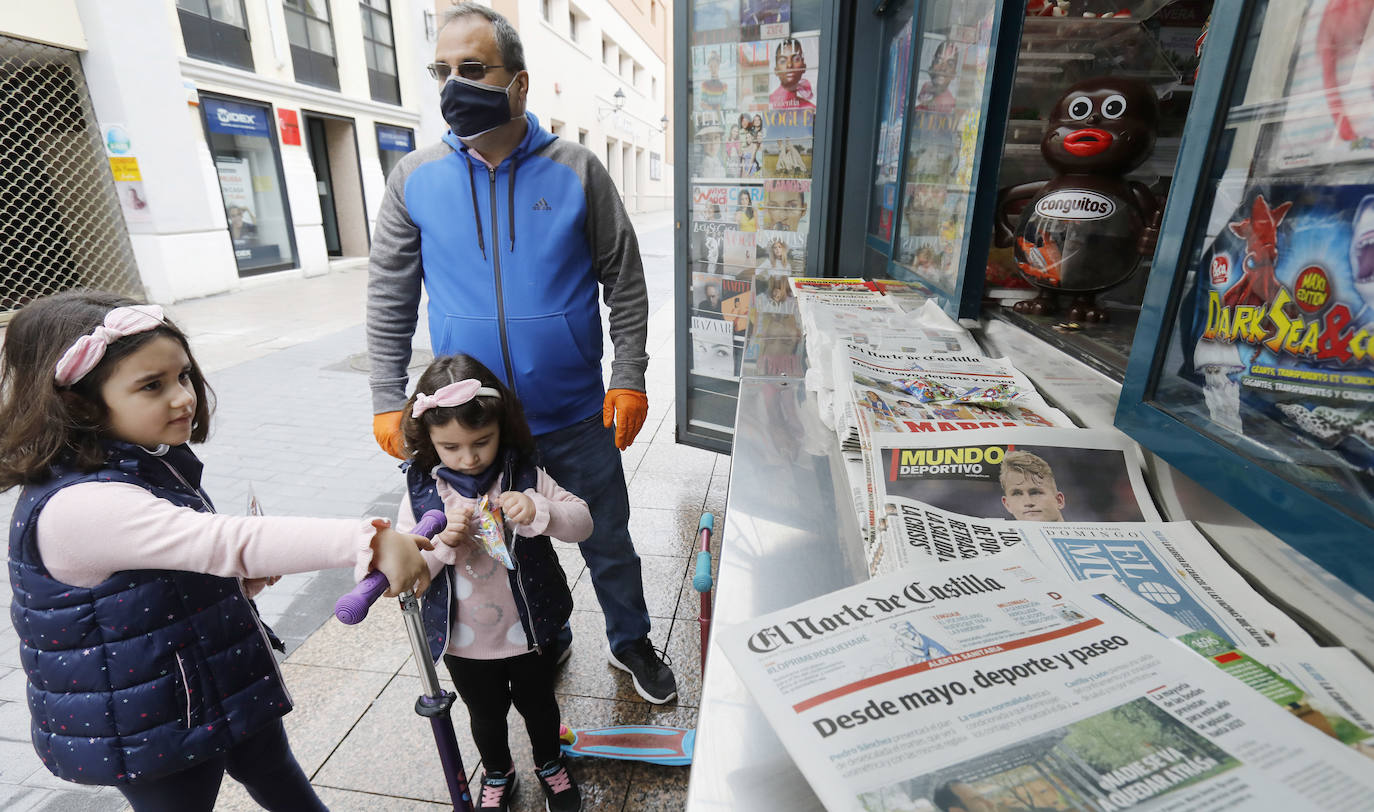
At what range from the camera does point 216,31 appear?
813 centimetres

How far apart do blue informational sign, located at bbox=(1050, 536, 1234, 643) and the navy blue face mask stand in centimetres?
157

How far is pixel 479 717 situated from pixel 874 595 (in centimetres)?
122

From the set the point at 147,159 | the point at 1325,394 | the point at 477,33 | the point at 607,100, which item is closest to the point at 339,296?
the point at 147,159

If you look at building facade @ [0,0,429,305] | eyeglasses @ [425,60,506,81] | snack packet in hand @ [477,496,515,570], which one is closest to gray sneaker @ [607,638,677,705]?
snack packet in hand @ [477,496,515,570]

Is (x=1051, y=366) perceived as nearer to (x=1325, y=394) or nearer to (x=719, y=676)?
Answer: (x=1325, y=394)

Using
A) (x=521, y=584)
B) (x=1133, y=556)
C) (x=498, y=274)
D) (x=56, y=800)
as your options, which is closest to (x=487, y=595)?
(x=521, y=584)

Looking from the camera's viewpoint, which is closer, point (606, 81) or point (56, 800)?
point (56, 800)

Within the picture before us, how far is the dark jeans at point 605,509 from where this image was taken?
1870 mm

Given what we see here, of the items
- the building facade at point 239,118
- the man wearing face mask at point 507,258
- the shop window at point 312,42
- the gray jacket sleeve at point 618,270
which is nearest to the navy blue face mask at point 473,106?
the man wearing face mask at point 507,258

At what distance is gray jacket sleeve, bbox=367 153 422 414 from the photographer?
69.3 inches

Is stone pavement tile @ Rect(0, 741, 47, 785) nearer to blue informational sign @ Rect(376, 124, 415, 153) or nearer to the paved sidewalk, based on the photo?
the paved sidewalk

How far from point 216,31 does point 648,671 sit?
32.9 feet

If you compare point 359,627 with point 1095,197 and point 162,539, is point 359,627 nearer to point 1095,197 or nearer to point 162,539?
point 162,539

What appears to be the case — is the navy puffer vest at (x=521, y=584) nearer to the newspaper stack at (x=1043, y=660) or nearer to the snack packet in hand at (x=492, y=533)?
the snack packet in hand at (x=492, y=533)
